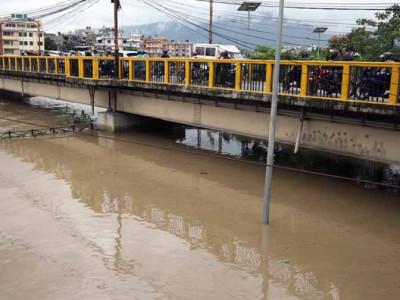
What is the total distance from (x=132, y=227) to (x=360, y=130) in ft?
18.4

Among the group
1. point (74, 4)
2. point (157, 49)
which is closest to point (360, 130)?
point (74, 4)

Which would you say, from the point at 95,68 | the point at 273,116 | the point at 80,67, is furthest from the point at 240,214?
the point at 80,67

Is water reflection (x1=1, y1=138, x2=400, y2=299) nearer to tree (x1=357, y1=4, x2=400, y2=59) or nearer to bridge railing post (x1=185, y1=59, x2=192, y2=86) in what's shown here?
bridge railing post (x1=185, y1=59, x2=192, y2=86)

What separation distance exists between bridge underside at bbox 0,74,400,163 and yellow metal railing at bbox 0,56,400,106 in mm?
349

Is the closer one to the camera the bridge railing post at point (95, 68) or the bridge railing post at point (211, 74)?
the bridge railing post at point (211, 74)

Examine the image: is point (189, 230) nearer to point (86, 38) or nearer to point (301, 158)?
point (301, 158)

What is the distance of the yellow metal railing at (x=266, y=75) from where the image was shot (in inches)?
372

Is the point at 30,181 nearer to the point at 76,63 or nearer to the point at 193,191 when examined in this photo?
the point at 193,191

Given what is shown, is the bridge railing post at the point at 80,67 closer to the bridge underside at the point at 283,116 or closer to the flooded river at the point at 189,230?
the bridge underside at the point at 283,116

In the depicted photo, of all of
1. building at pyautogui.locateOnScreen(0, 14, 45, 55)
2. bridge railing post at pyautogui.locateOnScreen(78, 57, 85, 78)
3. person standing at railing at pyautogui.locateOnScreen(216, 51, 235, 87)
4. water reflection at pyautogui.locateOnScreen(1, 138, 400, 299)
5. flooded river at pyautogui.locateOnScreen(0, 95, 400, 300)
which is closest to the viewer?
flooded river at pyautogui.locateOnScreen(0, 95, 400, 300)

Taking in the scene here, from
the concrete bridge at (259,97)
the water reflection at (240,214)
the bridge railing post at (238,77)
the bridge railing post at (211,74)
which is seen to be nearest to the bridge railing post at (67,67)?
the concrete bridge at (259,97)

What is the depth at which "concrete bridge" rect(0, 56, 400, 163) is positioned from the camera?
9641 millimetres

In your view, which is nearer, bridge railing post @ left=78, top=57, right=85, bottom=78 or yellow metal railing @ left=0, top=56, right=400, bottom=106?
yellow metal railing @ left=0, top=56, right=400, bottom=106

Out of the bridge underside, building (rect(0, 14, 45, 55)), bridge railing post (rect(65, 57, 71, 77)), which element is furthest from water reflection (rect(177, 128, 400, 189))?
building (rect(0, 14, 45, 55))
